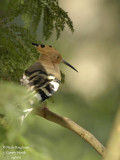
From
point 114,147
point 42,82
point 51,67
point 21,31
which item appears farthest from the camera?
point 51,67

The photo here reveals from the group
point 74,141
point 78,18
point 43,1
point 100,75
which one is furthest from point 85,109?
point 43,1


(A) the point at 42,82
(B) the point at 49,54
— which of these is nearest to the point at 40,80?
(A) the point at 42,82

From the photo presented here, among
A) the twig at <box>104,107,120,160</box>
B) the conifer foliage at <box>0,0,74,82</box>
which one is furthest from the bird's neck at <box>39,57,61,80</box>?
the twig at <box>104,107,120,160</box>

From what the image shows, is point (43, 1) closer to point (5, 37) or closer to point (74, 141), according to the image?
point (5, 37)

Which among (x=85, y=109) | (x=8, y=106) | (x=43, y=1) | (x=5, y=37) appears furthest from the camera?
(x=85, y=109)

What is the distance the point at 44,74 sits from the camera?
2.22m

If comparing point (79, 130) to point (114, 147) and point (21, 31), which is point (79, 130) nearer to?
point (21, 31)

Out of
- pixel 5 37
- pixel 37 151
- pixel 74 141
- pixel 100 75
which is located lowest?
pixel 100 75

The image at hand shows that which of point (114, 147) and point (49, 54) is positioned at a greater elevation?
point (114, 147)

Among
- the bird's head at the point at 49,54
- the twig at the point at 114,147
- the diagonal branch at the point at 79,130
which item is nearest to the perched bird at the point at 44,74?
the bird's head at the point at 49,54

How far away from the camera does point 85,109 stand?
6.92 metres

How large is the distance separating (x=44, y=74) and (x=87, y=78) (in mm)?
7294

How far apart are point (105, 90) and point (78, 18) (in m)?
2.44

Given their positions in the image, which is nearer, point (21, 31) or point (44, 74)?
point (21, 31)
